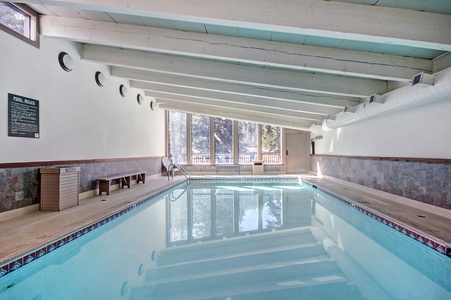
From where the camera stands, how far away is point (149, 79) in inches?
227

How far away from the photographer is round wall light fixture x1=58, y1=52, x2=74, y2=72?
14.1ft

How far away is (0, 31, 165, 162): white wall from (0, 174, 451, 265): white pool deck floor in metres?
0.88

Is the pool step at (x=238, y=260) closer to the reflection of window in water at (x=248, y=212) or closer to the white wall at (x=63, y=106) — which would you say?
the reflection of window in water at (x=248, y=212)

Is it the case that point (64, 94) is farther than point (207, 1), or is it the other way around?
point (64, 94)

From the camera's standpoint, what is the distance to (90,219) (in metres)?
3.33

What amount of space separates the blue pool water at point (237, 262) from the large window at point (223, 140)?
6145mm

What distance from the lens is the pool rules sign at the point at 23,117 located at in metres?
3.35

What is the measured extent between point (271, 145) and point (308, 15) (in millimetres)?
8131

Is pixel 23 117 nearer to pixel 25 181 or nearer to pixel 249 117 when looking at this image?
pixel 25 181

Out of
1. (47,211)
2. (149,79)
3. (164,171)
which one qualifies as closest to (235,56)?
(149,79)

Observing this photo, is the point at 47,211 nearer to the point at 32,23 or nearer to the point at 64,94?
the point at 64,94

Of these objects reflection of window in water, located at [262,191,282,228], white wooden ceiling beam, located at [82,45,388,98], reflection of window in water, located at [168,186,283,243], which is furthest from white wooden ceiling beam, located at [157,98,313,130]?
white wooden ceiling beam, located at [82,45,388,98]

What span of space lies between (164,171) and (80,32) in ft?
22.0

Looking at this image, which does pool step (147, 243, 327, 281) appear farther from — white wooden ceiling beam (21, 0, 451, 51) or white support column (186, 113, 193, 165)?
white support column (186, 113, 193, 165)
